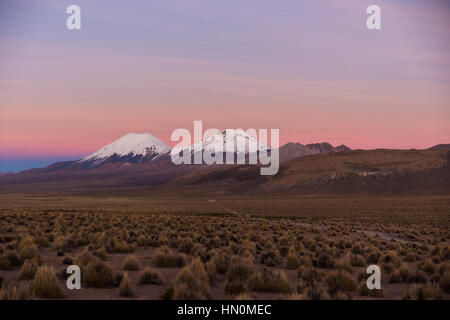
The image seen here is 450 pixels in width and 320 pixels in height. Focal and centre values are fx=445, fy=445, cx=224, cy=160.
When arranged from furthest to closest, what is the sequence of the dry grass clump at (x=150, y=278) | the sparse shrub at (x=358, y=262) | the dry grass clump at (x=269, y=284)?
the sparse shrub at (x=358, y=262) → the dry grass clump at (x=150, y=278) → the dry grass clump at (x=269, y=284)

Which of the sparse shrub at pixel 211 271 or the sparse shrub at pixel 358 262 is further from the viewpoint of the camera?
the sparse shrub at pixel 358 262

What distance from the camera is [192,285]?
32.4 feet

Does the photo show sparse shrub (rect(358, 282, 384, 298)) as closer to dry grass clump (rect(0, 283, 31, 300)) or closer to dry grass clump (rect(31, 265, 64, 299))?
dry grass clump (rect(31, 265, 64, 299))

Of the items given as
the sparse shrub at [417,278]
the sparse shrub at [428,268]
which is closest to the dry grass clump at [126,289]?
the sparse shrub at [417,278]

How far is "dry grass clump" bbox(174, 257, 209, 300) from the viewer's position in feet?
29.4

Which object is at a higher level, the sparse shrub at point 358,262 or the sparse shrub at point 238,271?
the sparse shrub at point 238,271

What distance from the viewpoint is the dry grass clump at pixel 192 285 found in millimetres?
8961

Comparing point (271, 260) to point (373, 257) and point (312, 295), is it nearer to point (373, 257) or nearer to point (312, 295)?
point (373, 257)

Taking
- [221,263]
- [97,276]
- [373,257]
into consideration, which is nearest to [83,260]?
[97,276]

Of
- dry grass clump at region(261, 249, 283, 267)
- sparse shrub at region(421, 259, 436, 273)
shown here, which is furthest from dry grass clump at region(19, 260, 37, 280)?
sparse shrub at region(421, 259, 436, 273)

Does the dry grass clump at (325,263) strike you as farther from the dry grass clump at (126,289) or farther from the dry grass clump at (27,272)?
the dry grass clump at (27,272)
